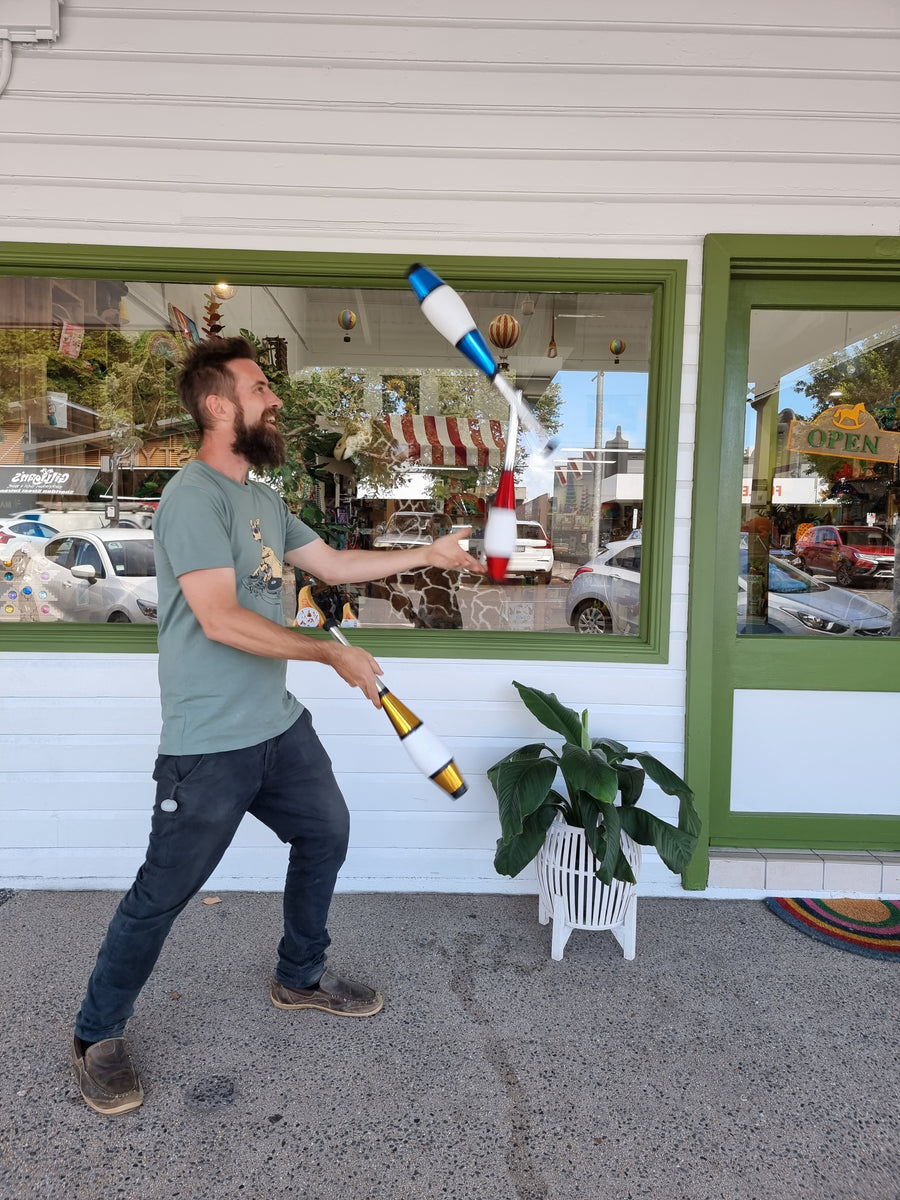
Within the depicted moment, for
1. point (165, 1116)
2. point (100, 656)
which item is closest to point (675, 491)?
point (100, 656)

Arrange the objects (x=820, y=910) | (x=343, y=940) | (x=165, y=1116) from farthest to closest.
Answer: (x=820, y=910), (x=343, y=940), (x=165, y=1116)

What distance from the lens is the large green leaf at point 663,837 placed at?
2426 millimetres

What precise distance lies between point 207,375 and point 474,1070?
2.04 metres

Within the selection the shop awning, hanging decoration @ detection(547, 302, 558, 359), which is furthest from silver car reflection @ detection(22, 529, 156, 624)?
hanging decoration @ detection(547, 302, 558, 359)

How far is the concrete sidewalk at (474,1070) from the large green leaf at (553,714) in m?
0.78

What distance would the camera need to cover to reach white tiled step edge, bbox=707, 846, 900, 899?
297cm

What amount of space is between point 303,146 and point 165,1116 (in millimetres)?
3183

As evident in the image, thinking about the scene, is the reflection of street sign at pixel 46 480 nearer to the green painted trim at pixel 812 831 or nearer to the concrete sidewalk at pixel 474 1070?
the concrete sidewalk at pixel 474 1070

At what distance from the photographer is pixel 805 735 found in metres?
3.06

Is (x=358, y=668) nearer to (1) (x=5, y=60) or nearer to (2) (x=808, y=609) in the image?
(2) (x=808, y=609)

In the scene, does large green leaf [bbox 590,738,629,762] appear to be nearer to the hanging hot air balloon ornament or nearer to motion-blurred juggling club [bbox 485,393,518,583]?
motion-blurred juggling club [bbox 485,393,518,583]

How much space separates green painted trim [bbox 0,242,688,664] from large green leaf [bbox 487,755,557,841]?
0.58m

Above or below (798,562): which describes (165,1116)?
below

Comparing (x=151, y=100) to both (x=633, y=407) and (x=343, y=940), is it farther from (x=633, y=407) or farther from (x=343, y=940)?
(x=343, y=940)
